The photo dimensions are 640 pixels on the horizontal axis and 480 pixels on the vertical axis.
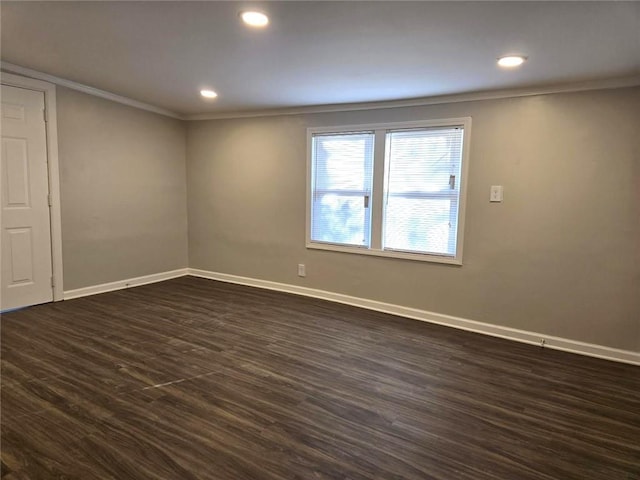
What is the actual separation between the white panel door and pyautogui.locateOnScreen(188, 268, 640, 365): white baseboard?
2179 millimetres

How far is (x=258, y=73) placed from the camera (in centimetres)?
316

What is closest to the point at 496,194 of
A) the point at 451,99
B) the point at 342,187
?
the point at 451,99

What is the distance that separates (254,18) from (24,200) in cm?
307

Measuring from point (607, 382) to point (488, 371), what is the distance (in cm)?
81

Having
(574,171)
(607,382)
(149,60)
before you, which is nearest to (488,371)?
(607,382)

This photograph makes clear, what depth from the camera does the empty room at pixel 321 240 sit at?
1.98m

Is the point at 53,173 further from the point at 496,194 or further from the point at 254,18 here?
the point at 496,194

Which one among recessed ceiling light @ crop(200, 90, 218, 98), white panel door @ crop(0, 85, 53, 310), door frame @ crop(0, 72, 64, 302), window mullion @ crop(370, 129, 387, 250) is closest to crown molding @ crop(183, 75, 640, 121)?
window mullion @ crop(370, 129, 387, 250)

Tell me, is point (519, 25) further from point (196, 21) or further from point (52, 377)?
point (52, 377)

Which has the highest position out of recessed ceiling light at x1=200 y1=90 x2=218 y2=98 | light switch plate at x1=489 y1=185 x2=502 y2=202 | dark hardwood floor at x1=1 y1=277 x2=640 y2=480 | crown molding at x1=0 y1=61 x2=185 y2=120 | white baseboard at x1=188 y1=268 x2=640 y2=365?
crown molding at x1=0 y1=61 x2=185 y2=120

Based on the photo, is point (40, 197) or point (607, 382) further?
point (40, 197)

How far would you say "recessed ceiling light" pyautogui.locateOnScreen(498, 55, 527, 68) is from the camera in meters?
2.57

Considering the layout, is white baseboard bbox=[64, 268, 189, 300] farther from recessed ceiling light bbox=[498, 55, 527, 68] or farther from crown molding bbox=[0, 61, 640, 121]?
recessed ceiling light bbox=[498, 55, 527, 68]

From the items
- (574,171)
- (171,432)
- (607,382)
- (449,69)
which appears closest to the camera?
(171,432)
